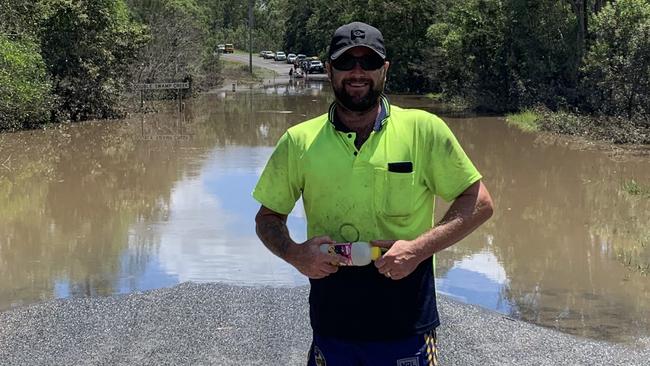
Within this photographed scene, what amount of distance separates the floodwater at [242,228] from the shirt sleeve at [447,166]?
13.9 feet

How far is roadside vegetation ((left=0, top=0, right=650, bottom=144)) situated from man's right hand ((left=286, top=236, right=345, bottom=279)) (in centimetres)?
Answer: 1506

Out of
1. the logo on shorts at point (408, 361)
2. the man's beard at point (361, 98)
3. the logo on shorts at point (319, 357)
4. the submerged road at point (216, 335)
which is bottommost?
the submerged road at point (216, 335)

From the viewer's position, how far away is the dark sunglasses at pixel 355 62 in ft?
8.15

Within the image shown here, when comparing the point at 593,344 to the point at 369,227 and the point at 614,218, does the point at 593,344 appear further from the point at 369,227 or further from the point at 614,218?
the point at 614,218

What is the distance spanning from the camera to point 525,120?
24.8m

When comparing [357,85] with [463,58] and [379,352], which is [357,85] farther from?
[463,58]

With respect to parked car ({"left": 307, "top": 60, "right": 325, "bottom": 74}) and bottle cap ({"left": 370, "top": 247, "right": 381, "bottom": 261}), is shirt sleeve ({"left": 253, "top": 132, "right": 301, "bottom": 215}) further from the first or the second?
parked car ({"left": 307, "top": 60, "right": 325, "bottom": 74})

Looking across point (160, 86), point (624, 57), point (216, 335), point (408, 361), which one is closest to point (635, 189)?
point (624, 57)

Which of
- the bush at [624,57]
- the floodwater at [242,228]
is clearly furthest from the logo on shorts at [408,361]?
the bush at [624,57]

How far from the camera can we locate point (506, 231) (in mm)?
10461

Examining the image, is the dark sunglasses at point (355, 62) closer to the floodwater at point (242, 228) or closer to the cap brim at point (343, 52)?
the cap brim at point (343, 52)

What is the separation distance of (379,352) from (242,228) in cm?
817

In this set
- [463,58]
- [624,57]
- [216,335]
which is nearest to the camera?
[216,335]

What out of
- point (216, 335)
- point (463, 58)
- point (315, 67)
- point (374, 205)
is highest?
point (374, 205)
